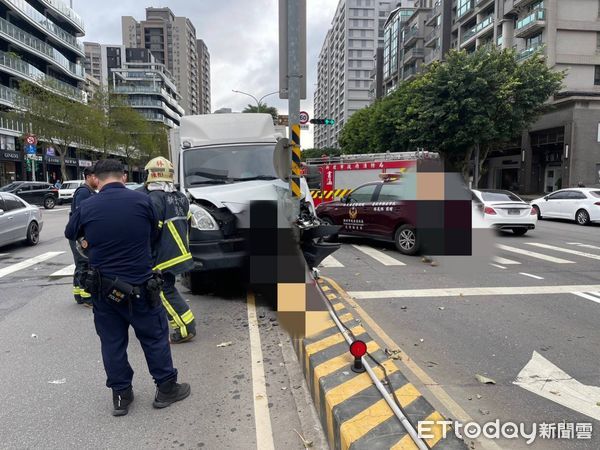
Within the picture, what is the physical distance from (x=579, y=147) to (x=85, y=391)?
3649 cm

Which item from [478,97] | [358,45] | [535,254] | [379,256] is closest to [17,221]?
[379,256]

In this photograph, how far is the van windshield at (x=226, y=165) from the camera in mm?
7289

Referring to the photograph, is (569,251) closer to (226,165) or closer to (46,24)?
(226,165)

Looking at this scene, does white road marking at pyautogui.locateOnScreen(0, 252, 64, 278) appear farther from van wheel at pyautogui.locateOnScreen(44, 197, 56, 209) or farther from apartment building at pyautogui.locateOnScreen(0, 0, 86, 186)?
apartment building at pyautogui.locateOnScreen(0, 0, 86, 186)

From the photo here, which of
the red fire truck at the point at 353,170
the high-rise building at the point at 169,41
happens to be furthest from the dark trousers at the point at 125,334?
the high-rise building at the point at 169,41

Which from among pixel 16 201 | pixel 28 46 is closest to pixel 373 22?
pixel 28 46

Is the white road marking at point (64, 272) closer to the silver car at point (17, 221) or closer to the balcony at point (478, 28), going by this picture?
the silver car at point (17, 221)

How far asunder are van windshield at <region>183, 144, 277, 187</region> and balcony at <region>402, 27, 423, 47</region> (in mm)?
62024

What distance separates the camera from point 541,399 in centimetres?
363

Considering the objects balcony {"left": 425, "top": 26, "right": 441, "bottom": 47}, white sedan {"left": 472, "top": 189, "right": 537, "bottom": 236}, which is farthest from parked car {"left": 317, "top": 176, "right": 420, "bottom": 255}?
balcony {"left": 425, "top": 26, "right": 441, "bottom": 47}

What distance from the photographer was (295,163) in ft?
20.5

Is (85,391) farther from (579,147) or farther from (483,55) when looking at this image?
(579,147)

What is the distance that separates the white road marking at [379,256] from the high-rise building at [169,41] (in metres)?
134

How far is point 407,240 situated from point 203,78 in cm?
18120
